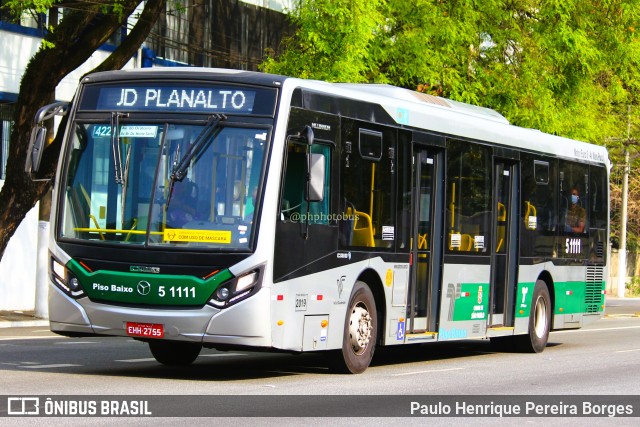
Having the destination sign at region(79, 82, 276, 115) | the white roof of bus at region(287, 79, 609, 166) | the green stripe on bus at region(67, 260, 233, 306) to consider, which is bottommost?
the green stripe on bus at region(67, 260, 233, 306)

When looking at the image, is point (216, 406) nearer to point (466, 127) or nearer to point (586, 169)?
point (466, 127)

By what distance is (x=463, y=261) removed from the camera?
17641 millimetres

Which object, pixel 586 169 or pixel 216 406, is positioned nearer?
pixel 216 406

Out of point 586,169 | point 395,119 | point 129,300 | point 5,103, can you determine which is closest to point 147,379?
point 129,300

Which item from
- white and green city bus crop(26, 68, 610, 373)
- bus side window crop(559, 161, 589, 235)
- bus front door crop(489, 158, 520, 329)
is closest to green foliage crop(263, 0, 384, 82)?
bus side window crop(559, 161, 589, 235)

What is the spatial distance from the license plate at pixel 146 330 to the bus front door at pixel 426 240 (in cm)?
411

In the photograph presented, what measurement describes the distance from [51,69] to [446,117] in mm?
8896

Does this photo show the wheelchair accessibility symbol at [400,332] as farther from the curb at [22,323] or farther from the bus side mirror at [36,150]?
the curb at [22,323]

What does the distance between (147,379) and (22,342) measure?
246 inches

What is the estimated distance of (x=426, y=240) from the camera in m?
16.6

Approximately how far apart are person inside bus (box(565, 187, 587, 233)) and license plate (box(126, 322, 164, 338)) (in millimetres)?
9844

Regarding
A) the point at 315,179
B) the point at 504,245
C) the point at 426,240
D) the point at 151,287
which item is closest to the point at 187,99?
the point at 315,179

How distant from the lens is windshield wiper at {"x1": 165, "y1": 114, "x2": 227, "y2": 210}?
43.0 ft

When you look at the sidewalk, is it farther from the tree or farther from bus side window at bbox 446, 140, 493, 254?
bus side window at bbox 446, 140, 493, 254
